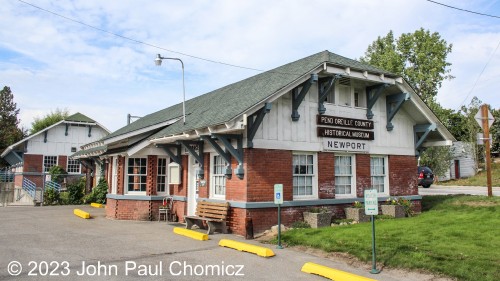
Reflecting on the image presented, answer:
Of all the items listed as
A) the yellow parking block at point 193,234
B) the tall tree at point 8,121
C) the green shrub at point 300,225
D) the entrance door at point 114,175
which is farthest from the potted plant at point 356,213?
the tall tree at point 8,121

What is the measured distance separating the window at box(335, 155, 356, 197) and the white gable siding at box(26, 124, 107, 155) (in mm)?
29585

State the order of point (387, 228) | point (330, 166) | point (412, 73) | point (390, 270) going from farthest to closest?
1. point (412, 73)
2. point (330, 166)
3. point (387, 228)
4. point (390, 270)

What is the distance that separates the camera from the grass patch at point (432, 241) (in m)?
7.54

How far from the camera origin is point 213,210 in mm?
12875

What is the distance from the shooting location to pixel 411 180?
16078mm

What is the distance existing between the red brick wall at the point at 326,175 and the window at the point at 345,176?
350 mm

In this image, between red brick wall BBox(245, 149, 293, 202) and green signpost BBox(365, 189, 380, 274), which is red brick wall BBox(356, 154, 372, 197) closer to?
red brick wall BBox(245, 149, 293, 202)

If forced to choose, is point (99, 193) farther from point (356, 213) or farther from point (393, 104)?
point (393, 104)

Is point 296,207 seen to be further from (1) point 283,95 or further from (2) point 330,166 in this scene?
(1) point 283,95

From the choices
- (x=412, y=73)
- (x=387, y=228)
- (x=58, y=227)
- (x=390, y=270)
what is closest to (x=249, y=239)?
(x=387, y=228)

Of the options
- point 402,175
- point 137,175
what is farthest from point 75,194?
point 402,175

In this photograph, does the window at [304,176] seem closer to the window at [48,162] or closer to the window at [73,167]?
the window at [73,167]

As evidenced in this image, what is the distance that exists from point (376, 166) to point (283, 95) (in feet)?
16.5

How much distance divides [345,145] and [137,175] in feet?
28.8
